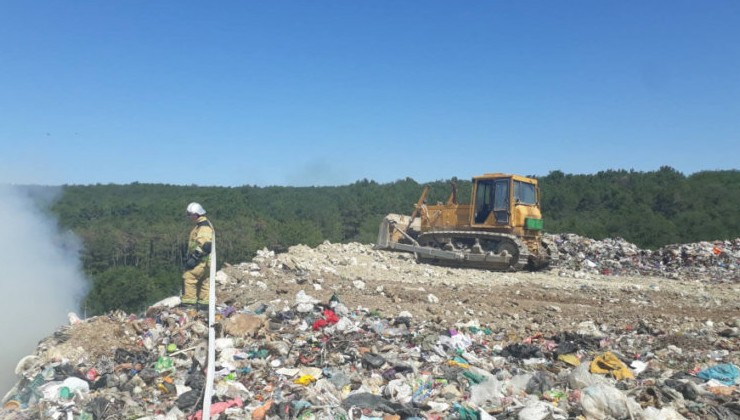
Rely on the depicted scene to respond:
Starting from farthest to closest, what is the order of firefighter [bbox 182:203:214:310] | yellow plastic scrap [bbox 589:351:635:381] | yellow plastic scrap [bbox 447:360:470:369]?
1. firefighter [bbox 182:203:214:310]
2. yellow plastic scrap [bbox 447:360:470:369]
3. yellow plastic scrap [bbox 589:351:635:381]

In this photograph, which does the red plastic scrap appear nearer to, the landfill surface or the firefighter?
the landfill surface

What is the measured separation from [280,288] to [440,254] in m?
6.27

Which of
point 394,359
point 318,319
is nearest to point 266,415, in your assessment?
point 394,359

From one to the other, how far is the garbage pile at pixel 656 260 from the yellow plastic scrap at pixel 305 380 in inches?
423

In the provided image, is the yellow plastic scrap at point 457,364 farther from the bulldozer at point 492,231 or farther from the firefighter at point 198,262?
the bulldozer at point 492,231

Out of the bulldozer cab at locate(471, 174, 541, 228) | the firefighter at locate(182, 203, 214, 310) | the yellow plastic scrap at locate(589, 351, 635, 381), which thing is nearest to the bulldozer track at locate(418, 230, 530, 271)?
the bulldozer cab at locate(471, 174, 541, 228)

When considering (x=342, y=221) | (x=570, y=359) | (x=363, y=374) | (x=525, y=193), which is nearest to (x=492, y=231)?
(x=525, y=193)

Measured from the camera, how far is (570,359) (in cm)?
548

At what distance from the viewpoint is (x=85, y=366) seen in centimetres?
570

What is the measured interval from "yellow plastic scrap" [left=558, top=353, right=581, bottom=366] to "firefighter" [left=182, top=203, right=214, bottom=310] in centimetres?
428

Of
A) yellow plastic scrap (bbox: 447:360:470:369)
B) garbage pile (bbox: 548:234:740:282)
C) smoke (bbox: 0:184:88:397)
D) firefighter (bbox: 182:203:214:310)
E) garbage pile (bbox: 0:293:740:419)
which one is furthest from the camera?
garbage pile (bbox: 548:234:740:282)

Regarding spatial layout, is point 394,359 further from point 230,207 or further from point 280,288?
point 230,207

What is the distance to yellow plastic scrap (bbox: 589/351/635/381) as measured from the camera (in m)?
4.90

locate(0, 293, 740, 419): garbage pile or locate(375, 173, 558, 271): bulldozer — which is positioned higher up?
locate(375, 173, 558, 271): bulldozer
